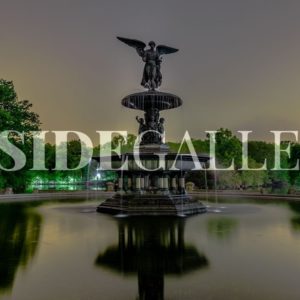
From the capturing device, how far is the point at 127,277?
16.5 ft

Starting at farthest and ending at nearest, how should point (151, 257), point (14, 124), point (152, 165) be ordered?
point (14, 124) → point (152, 165) → point (151, 257)

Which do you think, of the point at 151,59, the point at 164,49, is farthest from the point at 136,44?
the point at 164,49

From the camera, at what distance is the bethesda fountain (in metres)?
14.5

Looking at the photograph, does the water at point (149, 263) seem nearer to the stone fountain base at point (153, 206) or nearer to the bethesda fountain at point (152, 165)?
the stone fountain base at point (153, 206)

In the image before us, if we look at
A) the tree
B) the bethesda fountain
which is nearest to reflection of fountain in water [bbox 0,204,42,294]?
the bethesda fountain

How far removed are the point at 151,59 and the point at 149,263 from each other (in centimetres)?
1261

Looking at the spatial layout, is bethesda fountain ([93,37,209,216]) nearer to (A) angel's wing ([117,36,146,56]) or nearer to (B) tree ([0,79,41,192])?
(A) angel's wing ([117,36,146,56])

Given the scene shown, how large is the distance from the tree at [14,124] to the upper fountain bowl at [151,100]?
57.1ft

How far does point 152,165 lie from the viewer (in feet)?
49.1

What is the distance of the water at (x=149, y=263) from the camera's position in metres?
4.46

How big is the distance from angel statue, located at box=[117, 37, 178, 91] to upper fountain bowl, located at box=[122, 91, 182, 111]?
71cm

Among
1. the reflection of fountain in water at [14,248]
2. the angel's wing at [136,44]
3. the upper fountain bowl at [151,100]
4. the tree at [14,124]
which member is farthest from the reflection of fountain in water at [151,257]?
the tree at [14,124]

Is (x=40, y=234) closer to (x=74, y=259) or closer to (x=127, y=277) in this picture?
(x=74, y=259)

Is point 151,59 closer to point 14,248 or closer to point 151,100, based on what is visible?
point 151,100
